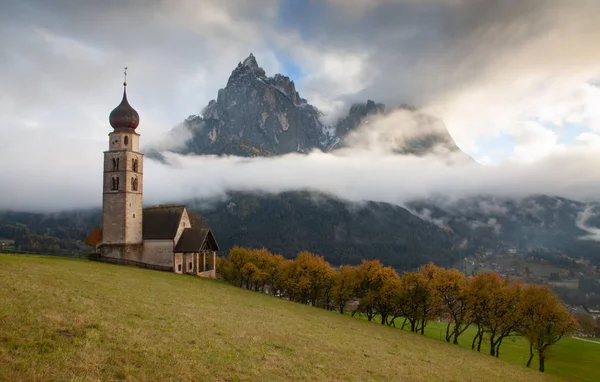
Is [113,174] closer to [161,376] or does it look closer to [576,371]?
[161,376]

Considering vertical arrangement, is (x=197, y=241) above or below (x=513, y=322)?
above

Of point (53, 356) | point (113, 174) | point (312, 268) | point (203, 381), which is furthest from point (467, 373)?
point (113, 174)

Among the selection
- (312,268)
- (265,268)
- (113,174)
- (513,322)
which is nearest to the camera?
(513,322)

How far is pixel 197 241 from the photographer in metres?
65.8

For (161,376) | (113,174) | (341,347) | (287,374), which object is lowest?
(341,347)

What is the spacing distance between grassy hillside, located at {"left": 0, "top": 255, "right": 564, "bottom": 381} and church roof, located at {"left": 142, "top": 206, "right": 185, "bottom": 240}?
29.4m

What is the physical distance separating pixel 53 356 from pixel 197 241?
171 feet

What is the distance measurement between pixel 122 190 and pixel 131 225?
610 cm

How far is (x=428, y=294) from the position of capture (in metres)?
59.7

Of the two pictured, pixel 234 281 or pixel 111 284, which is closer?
pixel 111 284

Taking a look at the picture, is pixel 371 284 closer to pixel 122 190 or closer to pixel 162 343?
pixel 122 190

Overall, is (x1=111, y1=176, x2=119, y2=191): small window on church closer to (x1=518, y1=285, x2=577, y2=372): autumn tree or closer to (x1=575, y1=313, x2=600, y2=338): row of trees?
(x1=518, y1=285, x2=577, y2=372): autumn tree

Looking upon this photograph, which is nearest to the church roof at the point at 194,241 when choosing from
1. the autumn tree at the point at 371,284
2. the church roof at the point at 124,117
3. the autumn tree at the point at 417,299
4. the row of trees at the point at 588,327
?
the church roof at the point at 124,117

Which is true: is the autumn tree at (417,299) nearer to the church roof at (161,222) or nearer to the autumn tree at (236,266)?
the autumn tree at (236,266)
